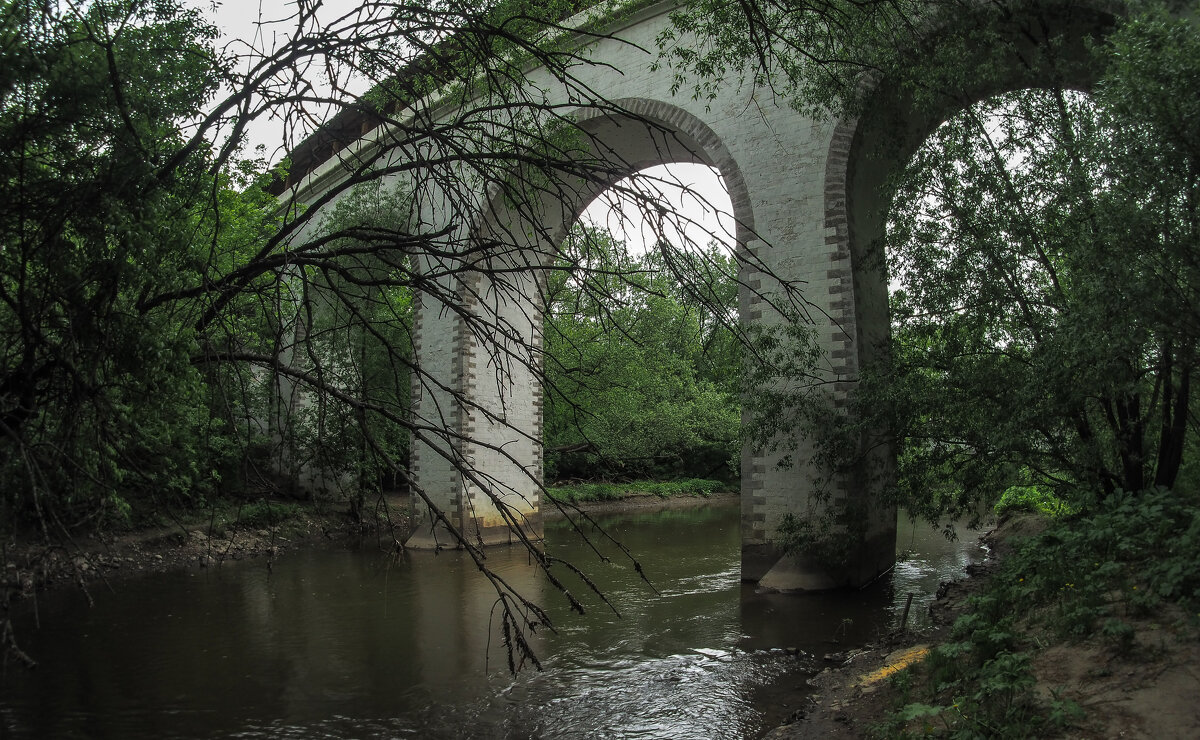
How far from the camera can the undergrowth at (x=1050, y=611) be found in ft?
12.6

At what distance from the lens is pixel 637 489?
23.7 metres

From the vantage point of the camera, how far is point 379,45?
2.72m

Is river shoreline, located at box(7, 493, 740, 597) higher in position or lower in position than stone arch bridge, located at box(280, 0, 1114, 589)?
lower

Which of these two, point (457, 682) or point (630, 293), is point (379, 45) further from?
point (630, 293)

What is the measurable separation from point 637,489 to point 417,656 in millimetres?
16813

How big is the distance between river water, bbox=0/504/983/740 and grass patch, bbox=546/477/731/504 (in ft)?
34.0

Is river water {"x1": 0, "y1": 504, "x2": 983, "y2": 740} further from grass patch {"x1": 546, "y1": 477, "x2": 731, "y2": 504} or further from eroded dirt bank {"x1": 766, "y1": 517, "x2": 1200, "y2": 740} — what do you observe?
grass patch {"x1": 546, "y1": 477, "x2": 731, "y2": 504}

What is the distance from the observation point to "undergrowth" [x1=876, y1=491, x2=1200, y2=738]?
3.85 meters

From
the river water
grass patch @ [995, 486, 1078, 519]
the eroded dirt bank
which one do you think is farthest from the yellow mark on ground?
grass patch @ [995, 486, 1078, 519]

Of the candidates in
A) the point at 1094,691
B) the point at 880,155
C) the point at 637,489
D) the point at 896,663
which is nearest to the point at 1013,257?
the point at 880,155

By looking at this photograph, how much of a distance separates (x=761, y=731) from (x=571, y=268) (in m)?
3.84

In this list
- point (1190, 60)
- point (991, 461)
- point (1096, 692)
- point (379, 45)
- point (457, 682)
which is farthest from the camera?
point (991, 461)

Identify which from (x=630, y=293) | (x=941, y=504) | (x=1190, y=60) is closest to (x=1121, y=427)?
(x=941, y=504)

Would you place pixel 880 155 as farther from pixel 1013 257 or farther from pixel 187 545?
pixel 187 545
